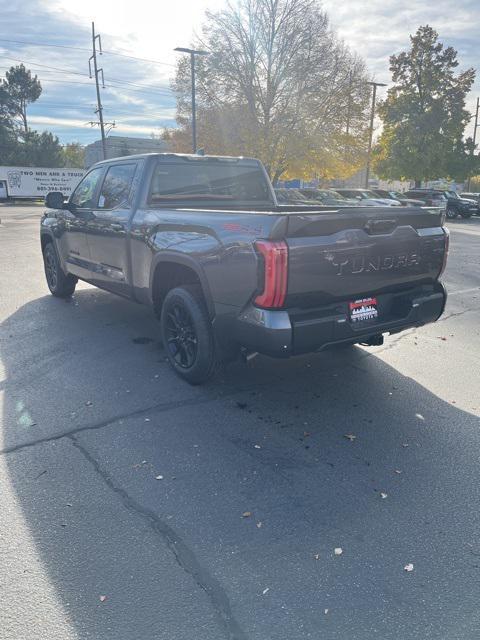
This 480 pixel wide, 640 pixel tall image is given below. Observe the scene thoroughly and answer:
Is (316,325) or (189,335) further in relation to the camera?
(189,335)

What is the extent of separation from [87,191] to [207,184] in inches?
69.4

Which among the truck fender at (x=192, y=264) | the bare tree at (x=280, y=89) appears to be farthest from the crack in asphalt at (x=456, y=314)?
the bare tree at (x=280, y=89)

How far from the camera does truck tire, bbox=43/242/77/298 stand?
7.43 m

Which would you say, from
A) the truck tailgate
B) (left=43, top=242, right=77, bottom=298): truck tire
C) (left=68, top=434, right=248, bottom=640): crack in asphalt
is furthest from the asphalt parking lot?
(left=43, top=242, right=77, bottom=298): truck tire

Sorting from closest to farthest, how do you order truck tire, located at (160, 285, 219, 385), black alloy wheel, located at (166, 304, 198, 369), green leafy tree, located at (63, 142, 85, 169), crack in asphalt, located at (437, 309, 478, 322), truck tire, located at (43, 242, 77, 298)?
truck tire, located at (160, 285, 219, 385)
black alloy wheel, located at (166, 304, 198, 369)
crack in asphalt, located at (437, 309, 478, 322)
truck tire, located at (43, 242, 77, 298)
green leafy tree, located at (63, 142, 85, 169)

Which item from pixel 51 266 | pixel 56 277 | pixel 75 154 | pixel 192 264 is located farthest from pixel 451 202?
pixel 75 154

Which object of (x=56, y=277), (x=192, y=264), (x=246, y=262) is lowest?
(x=56, y=277)

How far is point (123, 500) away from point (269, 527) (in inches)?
33.1

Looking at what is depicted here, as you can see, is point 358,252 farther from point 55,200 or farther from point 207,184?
point 55,200

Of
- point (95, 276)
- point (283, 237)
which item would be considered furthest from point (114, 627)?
point (95, 276)

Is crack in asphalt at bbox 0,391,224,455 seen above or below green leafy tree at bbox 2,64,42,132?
below

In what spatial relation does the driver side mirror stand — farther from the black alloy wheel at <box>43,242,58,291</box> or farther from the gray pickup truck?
the black alloy wheel at <box>43,242,58,291</box>

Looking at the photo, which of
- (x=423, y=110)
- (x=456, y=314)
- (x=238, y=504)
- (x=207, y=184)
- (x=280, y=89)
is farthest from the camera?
(x=423, y=110)

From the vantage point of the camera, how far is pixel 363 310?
3.85 m
